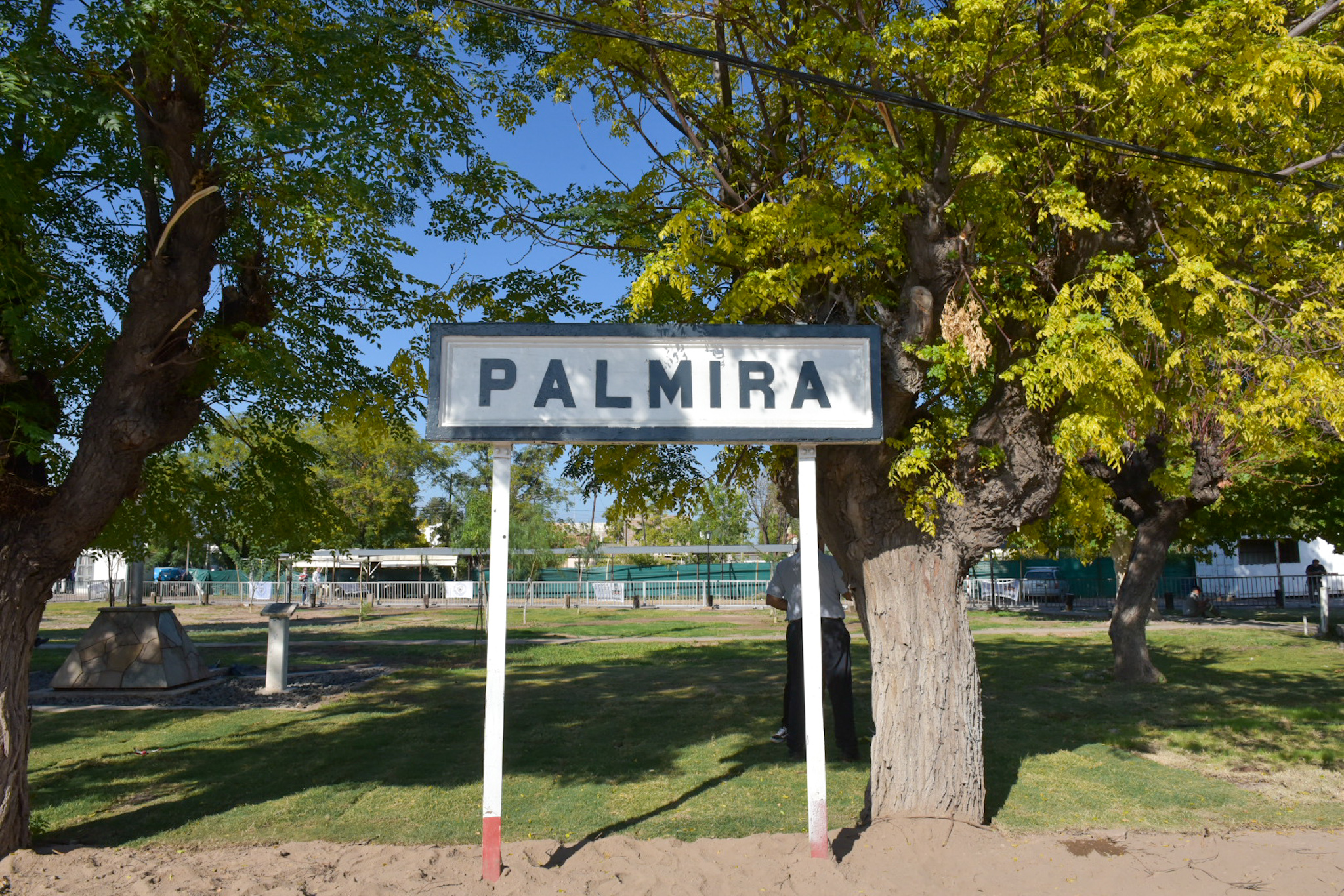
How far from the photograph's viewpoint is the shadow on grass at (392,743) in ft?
22.0

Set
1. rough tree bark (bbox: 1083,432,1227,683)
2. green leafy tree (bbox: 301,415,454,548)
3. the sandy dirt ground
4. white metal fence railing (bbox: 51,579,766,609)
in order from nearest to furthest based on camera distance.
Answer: the sandy dirt ground
rough tree bark (bbox: 1083,432,1227,683)
white metal fence railing (bbox: 51,579,766,609)
green leafy tree (bbox: 301,415,454,548)

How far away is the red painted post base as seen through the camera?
4.77 meters

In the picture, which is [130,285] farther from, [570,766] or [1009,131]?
[1009,131]

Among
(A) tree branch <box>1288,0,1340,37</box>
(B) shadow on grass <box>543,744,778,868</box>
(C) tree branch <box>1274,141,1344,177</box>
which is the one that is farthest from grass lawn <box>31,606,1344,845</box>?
(A) tree branch <box>1288,0,1340,37</box>

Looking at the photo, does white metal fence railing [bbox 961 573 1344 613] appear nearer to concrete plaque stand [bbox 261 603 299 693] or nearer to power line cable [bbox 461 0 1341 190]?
concrete plaque stand [bbox 261 603 299 693]

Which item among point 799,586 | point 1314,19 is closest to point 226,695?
point 799,586

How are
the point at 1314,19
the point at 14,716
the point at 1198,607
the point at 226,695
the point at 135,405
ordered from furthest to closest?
the point at 1198,607, the point at 226,695, the point at 1314,19, the point at 135,405, the point at 14,716

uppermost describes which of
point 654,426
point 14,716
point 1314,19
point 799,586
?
point 1314,19

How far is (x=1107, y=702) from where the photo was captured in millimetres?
10852

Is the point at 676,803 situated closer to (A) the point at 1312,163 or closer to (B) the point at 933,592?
(B) the point at 933,592

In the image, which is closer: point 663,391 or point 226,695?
point 663,391

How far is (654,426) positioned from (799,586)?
327 cm

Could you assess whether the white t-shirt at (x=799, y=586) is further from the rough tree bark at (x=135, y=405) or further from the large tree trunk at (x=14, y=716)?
the large tree trunk at (x=14, y=716)

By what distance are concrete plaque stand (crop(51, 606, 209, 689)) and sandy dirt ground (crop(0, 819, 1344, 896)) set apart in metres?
7.87
